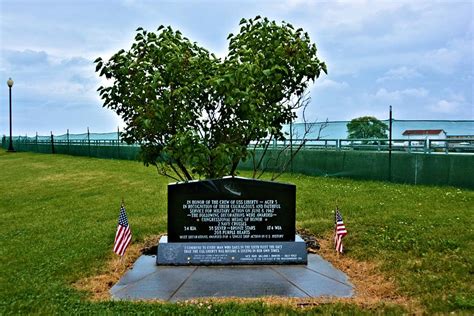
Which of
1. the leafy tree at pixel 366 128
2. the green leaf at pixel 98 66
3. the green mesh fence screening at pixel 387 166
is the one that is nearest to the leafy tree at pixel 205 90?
the green leaf at pixel 98 66

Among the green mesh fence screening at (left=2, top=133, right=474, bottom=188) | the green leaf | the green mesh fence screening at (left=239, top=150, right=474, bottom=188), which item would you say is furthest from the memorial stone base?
the green mesh fence screening at (left=239, top=150, right=474, bottom=188)

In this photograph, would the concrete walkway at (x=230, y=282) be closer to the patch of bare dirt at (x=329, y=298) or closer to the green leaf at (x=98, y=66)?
the patch of bare dirt at (x=329, y=298)

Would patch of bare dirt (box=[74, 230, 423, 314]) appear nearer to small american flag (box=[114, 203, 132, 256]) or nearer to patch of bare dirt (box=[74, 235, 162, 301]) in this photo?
patch of bare dirt (box=[74, 235, 162, 301])

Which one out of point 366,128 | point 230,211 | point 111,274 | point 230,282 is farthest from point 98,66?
point 366,128

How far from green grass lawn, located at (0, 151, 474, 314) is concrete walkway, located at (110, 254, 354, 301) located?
0.45 m

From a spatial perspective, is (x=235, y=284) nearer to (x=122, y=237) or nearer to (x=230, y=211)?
(x=230, y=211)

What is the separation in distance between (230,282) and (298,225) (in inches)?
129

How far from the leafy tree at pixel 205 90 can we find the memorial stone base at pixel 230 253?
118 cm

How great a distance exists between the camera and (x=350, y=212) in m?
9.49

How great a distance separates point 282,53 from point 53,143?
119 feet

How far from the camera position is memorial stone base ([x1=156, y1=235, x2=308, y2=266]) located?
6496 millimetres

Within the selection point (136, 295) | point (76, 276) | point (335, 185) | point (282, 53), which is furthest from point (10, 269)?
point (335, 185)

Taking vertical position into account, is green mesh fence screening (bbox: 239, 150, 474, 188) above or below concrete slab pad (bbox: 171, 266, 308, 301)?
above

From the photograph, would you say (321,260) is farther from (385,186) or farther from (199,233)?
(385,186)
